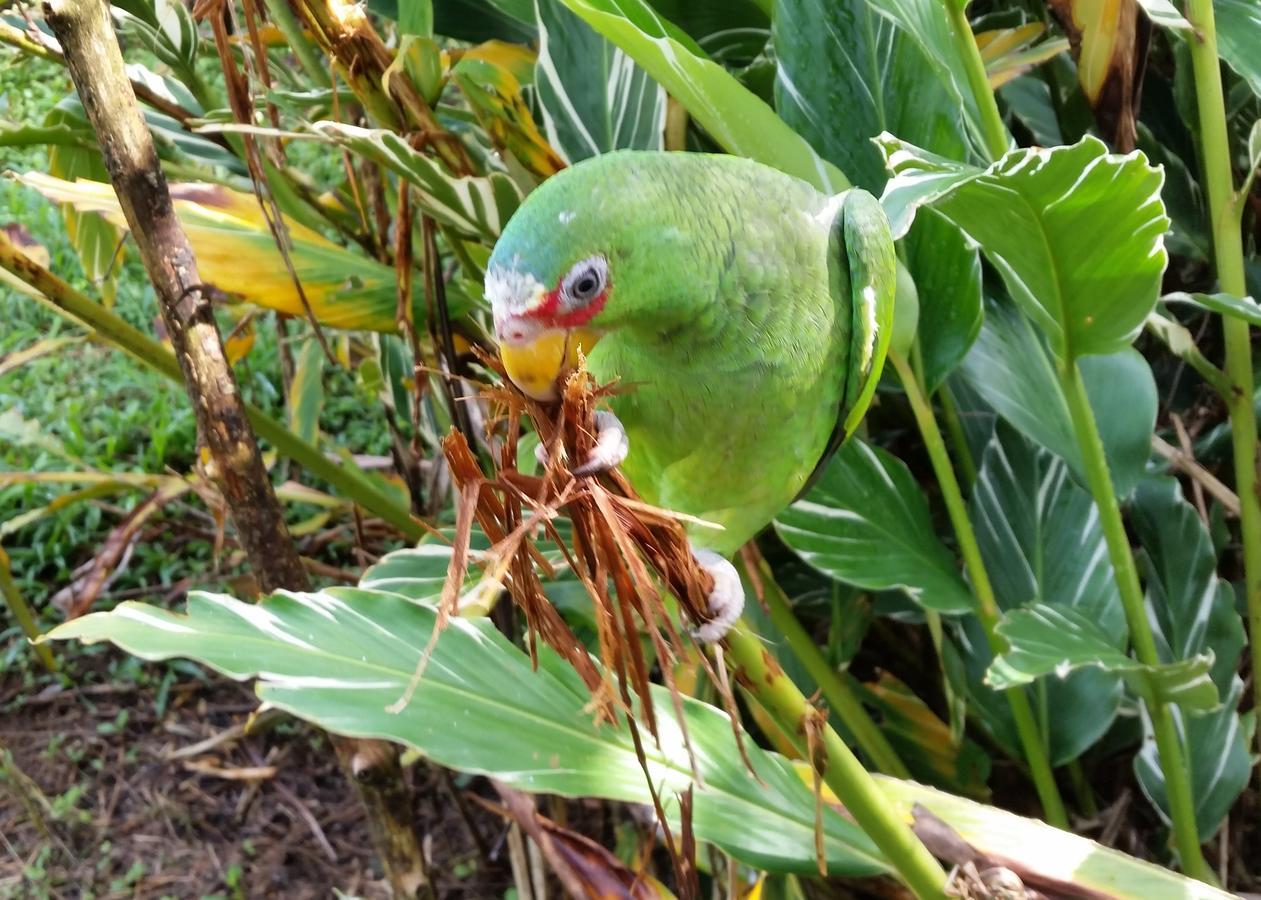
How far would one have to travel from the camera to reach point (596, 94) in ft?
2.95

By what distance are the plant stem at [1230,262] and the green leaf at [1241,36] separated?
19 mm

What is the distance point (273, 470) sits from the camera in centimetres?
175

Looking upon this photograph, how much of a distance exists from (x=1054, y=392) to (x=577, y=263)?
1.99ft

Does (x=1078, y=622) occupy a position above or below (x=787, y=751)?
above

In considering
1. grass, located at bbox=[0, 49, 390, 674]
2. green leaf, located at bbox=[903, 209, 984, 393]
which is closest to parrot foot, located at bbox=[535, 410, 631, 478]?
green leaf, located at bbox=[903, 209, 984, 393]

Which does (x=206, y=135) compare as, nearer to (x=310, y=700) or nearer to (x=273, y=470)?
(x=310, y=700)

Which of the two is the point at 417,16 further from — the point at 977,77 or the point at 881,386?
the point at 881,386

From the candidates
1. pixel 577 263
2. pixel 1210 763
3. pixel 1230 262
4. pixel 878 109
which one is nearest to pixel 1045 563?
pixel 1210 763

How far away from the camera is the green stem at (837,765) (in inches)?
18.7

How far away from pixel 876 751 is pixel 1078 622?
28 centimetres

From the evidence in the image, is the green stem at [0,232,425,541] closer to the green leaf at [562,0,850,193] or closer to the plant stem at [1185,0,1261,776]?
the green leaf at [562,0,850,193]

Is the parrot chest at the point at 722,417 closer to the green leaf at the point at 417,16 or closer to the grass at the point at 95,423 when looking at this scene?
the green leaf at the point at 417,16

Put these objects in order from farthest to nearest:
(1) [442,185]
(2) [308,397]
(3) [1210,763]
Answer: (2) [308,397] < (3) [1210,763] < (1) [442,185]

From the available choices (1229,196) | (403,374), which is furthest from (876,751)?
(403,374)
